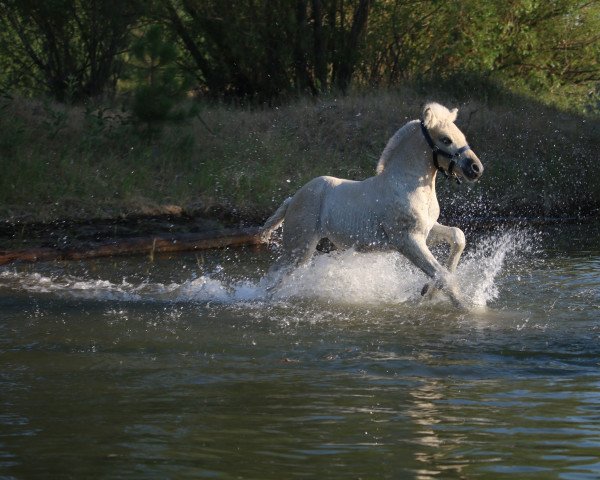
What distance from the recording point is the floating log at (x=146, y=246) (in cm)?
1130

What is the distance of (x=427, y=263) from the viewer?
8.30 m

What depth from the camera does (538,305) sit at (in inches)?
340

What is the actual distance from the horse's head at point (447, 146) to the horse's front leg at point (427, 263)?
63cm

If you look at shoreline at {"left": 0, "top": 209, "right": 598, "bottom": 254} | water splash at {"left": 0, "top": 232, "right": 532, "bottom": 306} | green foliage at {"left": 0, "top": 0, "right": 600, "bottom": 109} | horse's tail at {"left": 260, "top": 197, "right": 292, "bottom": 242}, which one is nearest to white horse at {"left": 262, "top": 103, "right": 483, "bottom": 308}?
water splash at {"left": 0, "top": 232, "right": 532, "bottom": 306}

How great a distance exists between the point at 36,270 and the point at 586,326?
19.2ft

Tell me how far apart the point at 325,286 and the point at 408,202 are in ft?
4.25

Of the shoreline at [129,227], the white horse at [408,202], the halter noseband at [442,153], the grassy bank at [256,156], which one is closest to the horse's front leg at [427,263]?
the white horse at [408,202]

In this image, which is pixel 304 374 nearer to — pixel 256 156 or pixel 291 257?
pixel 291 257

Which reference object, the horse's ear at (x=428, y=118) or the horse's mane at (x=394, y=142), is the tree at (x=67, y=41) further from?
the horse's ear at (x=428, y=118)

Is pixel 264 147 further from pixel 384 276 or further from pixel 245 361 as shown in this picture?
pixel 245 361

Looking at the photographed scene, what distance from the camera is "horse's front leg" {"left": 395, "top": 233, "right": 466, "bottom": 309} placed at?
324 inches

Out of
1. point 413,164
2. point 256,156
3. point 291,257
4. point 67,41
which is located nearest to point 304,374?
point 413,164

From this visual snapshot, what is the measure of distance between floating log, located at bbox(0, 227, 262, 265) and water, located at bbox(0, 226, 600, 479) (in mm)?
600

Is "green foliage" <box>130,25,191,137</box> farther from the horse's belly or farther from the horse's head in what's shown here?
the horse's head
